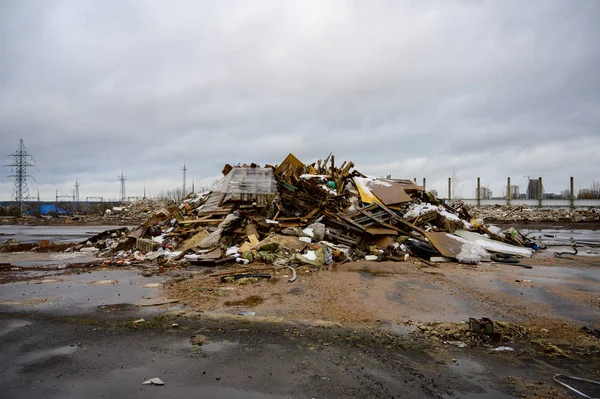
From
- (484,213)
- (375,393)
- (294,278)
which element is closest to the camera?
(375,393)

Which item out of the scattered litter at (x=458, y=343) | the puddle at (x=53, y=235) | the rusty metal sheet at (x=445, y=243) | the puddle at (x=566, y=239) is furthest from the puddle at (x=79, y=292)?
the puddle at (x=566, y=239)

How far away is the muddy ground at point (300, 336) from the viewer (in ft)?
10.7

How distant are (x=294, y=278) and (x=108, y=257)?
24.6ft

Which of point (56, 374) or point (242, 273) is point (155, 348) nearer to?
point (56, 374)

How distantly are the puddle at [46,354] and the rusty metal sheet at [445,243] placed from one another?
9.53 m

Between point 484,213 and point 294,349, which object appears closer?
point 294,349

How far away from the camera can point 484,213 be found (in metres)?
Result: 30.6

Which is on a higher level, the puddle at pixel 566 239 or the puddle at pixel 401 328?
the puddle at pixel 401 328

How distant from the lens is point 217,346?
164 inches

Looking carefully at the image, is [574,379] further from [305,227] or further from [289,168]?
[289,168]

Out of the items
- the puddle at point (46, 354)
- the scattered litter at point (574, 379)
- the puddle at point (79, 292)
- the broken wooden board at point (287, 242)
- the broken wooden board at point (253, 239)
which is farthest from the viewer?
the broken wooden board at point (253, 239)

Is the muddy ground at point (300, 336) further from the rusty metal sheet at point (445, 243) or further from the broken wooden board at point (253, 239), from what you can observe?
the broken wooden board at point (253, 239)

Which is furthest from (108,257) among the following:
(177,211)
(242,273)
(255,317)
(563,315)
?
(563,315)

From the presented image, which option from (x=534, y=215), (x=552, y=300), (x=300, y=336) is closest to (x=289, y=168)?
(x=552, y=300)
